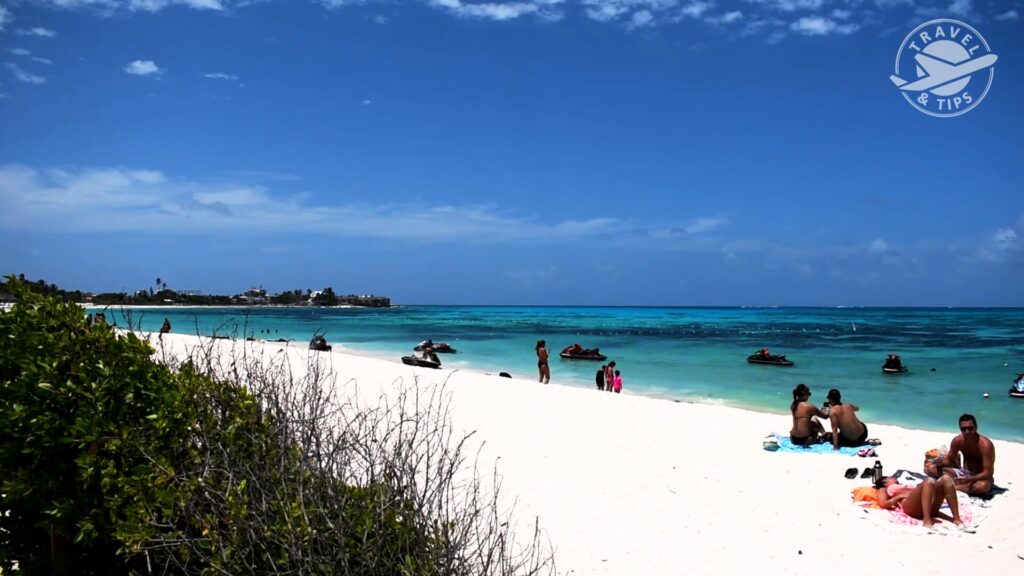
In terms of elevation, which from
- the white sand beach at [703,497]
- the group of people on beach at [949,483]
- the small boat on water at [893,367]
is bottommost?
the small boat on water at [893,367]

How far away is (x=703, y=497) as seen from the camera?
309 inches

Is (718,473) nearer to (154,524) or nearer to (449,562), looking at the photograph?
(449,562)

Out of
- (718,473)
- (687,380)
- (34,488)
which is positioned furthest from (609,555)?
(687,380)

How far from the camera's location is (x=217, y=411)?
3.87 meters

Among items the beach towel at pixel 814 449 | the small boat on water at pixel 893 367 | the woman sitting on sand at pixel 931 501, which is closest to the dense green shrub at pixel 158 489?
the woman sitting on sand at pixel 931 501

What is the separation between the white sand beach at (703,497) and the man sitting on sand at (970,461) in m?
0.28

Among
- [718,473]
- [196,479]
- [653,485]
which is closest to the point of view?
[196,479]

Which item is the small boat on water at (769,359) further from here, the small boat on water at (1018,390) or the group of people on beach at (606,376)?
the group of people on beach at (606,376)

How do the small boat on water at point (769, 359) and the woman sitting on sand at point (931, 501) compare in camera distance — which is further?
the small boat on water at point (769, 359)

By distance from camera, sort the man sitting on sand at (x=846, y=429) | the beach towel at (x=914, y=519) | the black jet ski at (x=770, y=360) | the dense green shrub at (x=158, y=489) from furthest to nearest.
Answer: the black jet ski at (x=770, y=360), the man sitting on sand at (x=846, y=429), the beach towel at (x=914, y=519), the dense green shrub at (x=158, y=489)

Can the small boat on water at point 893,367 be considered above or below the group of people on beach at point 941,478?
below

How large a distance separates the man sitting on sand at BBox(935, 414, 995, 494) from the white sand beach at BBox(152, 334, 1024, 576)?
0.93 ft

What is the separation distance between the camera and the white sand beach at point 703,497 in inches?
239

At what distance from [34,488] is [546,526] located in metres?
4.67
